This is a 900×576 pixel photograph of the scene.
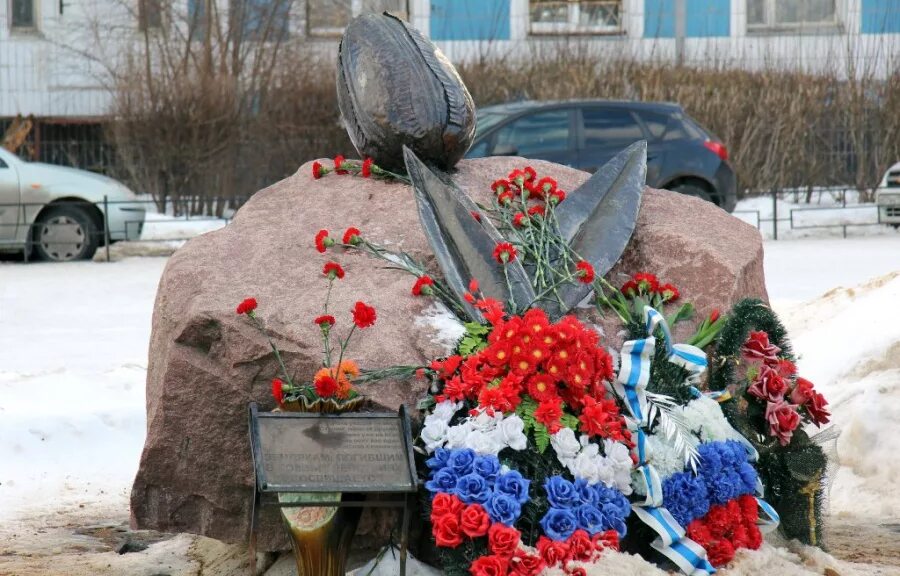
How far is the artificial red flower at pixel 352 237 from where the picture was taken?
5.24 metres

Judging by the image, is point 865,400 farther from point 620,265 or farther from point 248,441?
point 248,441

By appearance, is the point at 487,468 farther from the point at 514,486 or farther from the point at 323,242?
the point at 323,242

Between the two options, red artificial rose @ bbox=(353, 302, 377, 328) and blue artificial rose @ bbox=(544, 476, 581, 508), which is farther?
red artificial rose @ bbox=(353, 302, 377, 328)

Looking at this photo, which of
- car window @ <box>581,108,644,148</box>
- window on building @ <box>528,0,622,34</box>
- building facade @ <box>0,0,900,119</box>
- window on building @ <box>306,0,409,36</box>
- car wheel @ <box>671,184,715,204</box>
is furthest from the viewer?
window on building @ <box>528,0,622,34</box>

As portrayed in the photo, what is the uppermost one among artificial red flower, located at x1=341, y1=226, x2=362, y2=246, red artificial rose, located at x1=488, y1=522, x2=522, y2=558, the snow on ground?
artificial red flower, located at x1=341, y1=226, x2=362, y2=246

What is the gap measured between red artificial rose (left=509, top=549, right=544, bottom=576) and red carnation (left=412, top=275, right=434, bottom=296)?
1.19 metres

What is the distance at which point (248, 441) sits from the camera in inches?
184

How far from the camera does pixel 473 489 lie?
166 inches

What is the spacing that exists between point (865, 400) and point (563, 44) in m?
15.6

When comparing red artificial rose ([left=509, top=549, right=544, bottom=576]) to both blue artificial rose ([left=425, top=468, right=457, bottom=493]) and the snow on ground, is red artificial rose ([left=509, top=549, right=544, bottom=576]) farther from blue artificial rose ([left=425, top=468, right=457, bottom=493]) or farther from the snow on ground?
the snow on ground

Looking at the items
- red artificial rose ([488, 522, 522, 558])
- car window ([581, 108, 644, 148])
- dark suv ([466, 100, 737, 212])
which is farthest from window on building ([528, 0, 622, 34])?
red artificial rose ([488, 522, 522, 558])

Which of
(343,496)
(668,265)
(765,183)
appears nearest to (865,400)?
(668,265)

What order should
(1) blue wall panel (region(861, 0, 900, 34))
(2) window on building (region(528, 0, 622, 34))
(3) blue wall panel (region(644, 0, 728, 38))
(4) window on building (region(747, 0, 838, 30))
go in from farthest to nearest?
(4) window on building (region(747, 0, 838, 30)) < (3) blue wall panel (region(644, 0, 728, 38)) < (2) window on building (region(528, 0, 622, 34)) < (1) blue wall panel (region(861, 0, 900, 34))

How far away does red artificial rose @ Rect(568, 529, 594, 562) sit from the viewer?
416 centimetres
